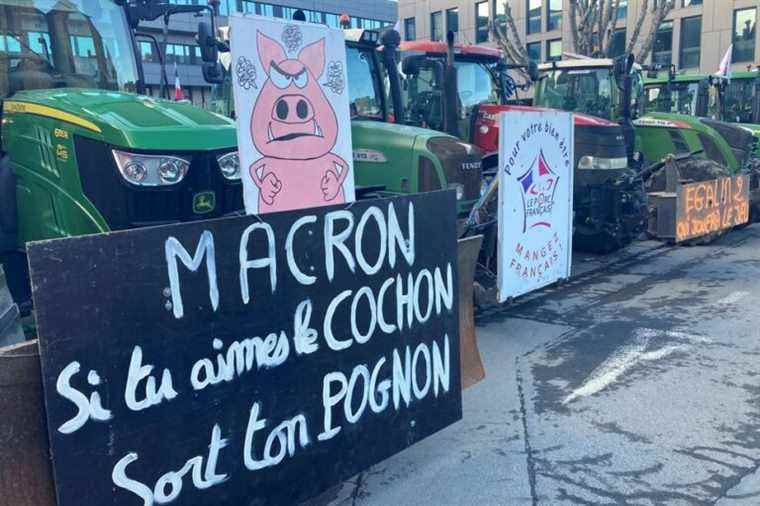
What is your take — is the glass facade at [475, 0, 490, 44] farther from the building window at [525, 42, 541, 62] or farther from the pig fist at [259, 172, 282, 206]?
the pig fist at [259, 172, 282, 206]

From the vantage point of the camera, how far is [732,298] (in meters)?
6.82

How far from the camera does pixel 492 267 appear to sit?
569 cm

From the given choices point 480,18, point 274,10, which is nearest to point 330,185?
point 480,18

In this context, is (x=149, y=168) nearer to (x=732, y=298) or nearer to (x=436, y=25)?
→ (x=732, y=298)

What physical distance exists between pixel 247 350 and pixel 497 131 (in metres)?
6.17

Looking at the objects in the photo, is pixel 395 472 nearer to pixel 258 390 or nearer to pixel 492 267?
pixel 258 390

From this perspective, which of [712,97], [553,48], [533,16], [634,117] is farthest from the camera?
[533,16]

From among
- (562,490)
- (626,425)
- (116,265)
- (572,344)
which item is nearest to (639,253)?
(572,344)

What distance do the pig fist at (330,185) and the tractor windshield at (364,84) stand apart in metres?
3.42

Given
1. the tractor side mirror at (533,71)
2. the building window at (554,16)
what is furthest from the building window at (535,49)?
the tractor side mirror at (533,71)

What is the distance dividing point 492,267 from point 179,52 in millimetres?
39011

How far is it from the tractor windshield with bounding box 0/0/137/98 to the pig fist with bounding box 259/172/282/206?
2.40 meters

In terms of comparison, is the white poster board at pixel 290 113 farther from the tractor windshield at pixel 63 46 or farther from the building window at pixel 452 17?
the building window at pixel 452 17

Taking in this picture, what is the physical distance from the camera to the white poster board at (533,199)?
512 cm
